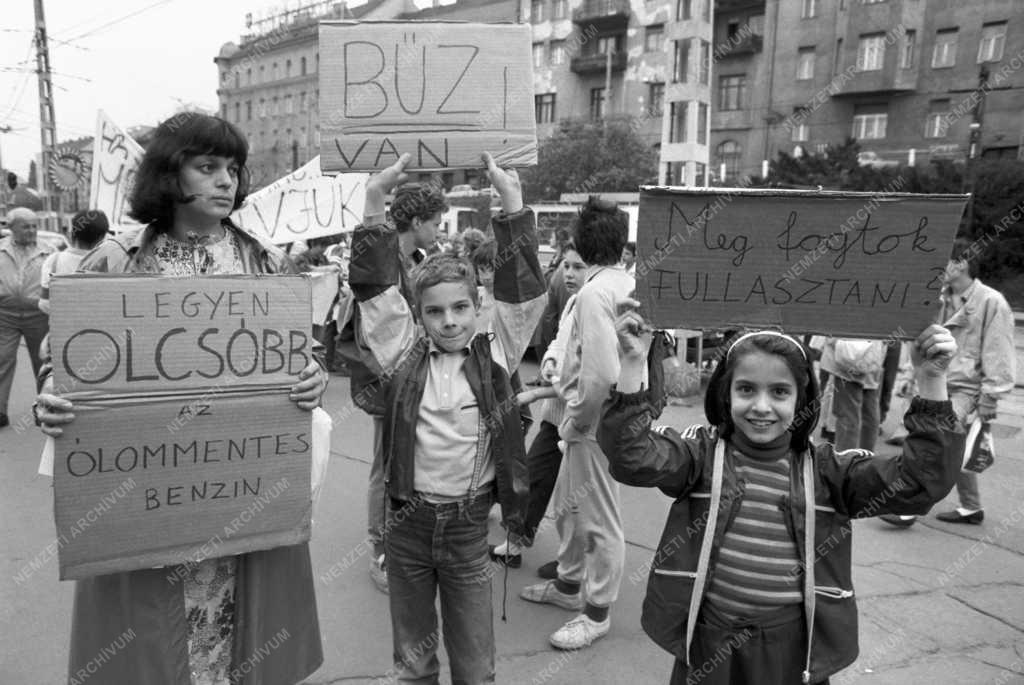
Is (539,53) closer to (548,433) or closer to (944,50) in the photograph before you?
(944,50)

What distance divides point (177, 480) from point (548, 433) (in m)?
2.16

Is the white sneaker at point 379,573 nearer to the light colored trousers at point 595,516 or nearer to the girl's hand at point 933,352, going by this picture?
the light colored trousers at point 595,516

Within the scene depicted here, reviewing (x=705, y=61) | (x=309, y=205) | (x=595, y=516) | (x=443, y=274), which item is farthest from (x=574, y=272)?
(x=705, y=61)

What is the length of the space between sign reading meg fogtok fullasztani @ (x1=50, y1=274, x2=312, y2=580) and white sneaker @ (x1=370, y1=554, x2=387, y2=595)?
1828mm

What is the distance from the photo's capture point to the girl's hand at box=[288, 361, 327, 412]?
1930mm

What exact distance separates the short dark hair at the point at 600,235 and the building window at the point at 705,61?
7.83 metres

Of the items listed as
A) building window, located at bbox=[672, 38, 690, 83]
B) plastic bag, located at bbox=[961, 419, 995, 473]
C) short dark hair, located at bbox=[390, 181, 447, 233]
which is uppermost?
building window, located at bbox=[672, 38, 690, 83]

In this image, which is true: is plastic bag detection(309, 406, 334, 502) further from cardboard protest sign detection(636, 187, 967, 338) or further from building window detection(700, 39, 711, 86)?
building window detection(700, 39, 711, 86)

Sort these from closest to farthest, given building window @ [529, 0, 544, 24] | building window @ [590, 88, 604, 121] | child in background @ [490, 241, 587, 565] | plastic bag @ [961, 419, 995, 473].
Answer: child in background @ [490, 241, 587, 565] → plastic bag @ [961, 419, 995, 473] → building window @ [590, 88, 604, 121] → building window @ [529, 0, 544, 24]

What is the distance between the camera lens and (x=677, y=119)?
34.8ft

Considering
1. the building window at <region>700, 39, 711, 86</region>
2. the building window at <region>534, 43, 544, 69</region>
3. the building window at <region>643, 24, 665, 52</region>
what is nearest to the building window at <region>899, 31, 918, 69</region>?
the building window at <region>643, 24, 665, 52</region>

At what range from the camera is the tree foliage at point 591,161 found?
28359mm

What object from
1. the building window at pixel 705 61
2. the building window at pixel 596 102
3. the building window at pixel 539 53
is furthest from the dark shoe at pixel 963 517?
the building window at pixel 539 53

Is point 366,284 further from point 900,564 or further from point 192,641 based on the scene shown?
point 900,564
